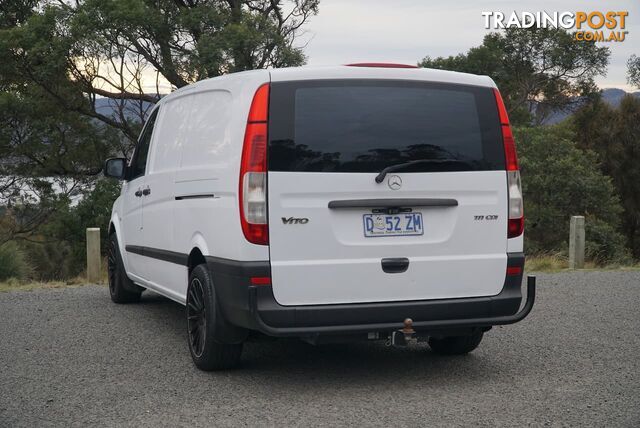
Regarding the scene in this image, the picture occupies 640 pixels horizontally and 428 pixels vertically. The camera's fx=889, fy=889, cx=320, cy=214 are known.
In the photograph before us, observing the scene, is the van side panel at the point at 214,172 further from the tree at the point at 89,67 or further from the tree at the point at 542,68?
the tree at the point at 542,68

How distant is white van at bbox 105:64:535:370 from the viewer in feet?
17.9

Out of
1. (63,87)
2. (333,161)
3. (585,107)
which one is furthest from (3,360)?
(585,107)

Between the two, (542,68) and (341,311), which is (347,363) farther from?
(542,68)

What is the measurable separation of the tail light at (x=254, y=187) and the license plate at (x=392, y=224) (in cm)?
66

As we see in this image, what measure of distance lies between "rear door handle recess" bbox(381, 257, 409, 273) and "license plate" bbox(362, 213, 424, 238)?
0.17 m

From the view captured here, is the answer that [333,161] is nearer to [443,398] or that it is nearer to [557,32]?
[443,398]

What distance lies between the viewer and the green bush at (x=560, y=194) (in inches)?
1395

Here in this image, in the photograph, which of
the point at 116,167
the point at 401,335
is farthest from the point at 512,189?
the point at 116,167

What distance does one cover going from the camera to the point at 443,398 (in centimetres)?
548

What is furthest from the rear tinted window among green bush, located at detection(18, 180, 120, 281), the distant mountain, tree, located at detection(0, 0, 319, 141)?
the distant mountain

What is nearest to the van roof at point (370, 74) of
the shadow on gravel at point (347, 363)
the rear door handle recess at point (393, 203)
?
the rear door handle recess at point (393, 203)

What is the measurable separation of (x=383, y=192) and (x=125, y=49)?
22.9m

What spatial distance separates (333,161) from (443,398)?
5.31ft

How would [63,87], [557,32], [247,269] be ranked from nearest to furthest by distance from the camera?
[247,269] < [63,87] < [557,32]
